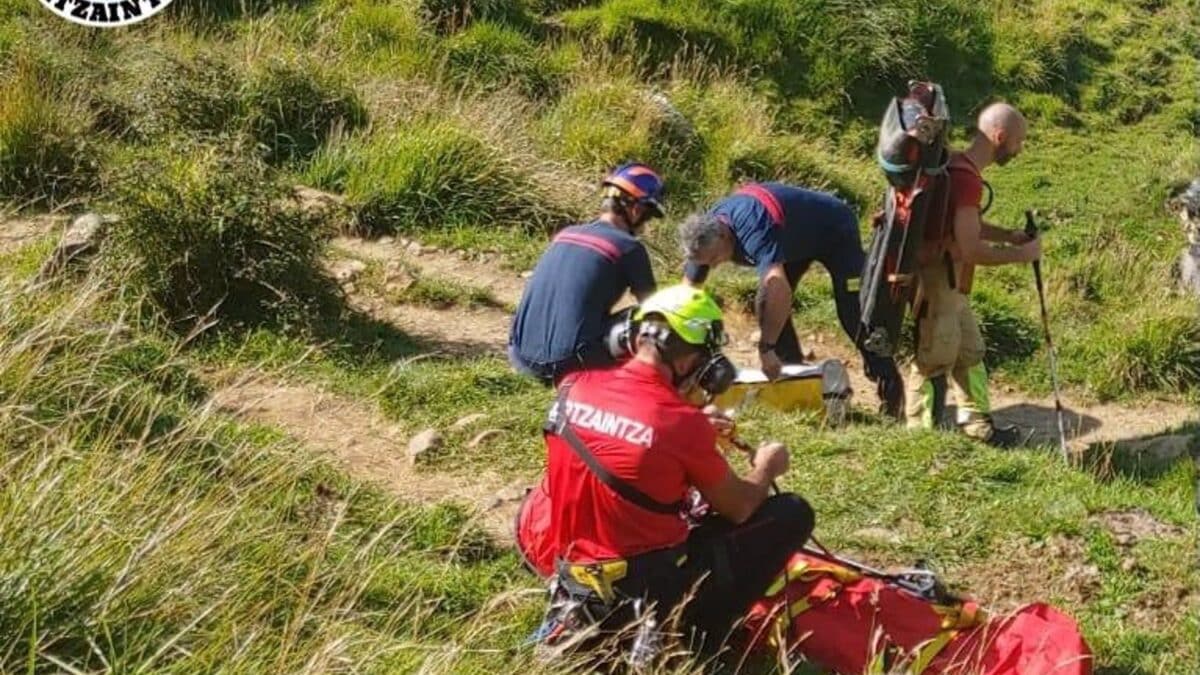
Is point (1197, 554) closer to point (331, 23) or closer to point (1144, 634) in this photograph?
point (1144, 634)

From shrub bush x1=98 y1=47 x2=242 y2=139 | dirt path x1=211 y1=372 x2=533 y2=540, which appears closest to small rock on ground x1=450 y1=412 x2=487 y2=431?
dirt path x1=211 y1=372 x2=533 y2=540

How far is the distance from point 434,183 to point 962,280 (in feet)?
13.8

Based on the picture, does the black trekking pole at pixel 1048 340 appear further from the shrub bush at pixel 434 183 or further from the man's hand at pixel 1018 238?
the shrub bush at pixel 434 183

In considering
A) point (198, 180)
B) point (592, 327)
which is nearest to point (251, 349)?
point (198, 180)

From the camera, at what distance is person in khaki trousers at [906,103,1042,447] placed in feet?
22.8

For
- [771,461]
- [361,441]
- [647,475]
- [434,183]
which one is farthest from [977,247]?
[434,183]

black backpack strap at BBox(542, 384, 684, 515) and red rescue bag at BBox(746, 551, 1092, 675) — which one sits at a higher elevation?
black backpack strap at BBox(542, 384, 684, 515)

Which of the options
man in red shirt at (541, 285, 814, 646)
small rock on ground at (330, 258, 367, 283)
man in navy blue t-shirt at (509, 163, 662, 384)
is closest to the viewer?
man in red shirt at (541, 285, 814, 646)

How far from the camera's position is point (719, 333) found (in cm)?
461

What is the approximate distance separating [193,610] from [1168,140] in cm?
1172

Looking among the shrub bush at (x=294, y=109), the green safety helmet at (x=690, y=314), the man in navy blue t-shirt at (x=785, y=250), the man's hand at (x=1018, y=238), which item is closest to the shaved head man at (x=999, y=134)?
the man's hand at (x=1018, y=238)

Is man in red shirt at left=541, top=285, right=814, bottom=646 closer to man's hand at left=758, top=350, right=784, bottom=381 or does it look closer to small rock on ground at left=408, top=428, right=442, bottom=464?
small rock on ground at left=408, top=428, right=442, bottom=464

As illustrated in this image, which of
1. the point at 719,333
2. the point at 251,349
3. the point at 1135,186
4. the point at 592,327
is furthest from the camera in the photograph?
the point at 1135,186

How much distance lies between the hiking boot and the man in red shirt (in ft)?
9.41
